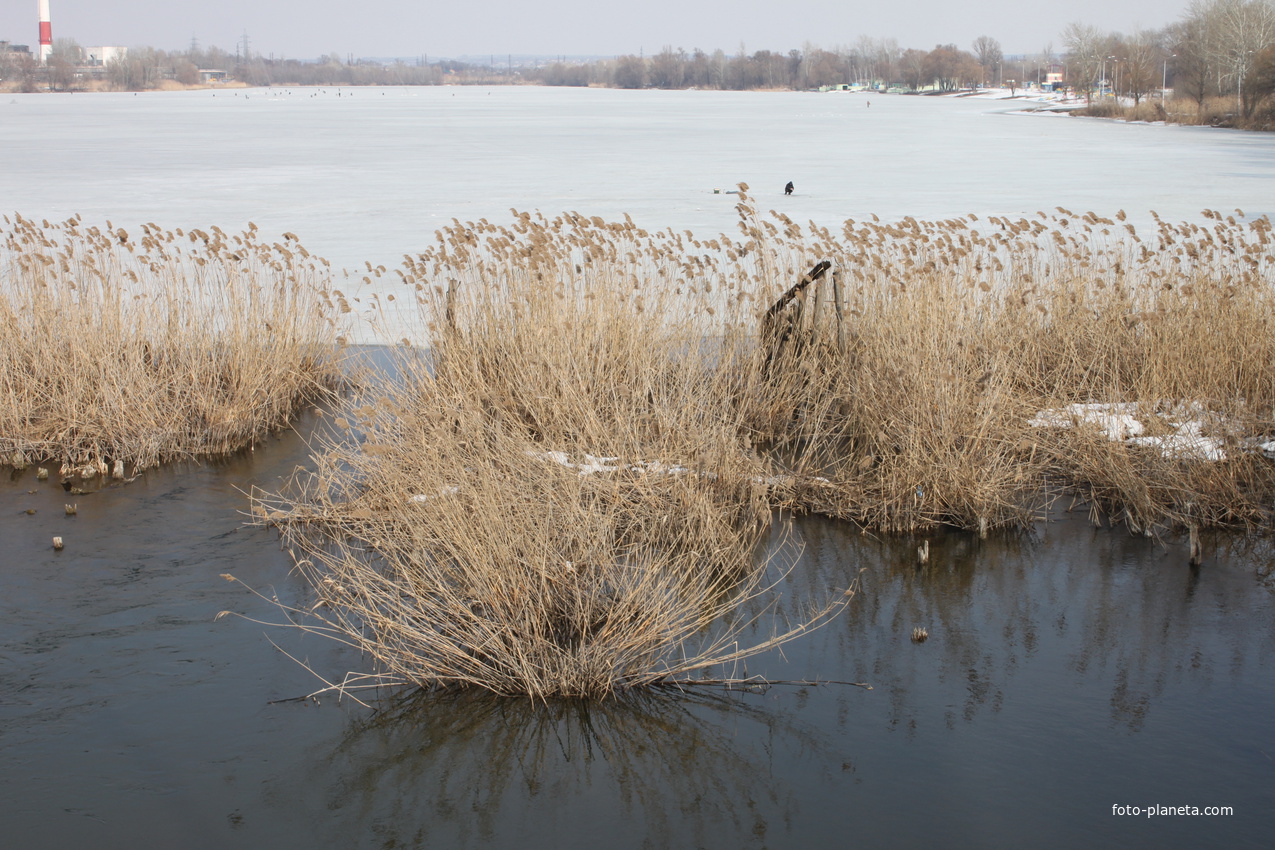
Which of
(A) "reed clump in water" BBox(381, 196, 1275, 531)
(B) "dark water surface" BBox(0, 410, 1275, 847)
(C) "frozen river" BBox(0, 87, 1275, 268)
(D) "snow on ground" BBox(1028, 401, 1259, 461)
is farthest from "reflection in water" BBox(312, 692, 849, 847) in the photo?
(C) "frozen river" BBox(0, 87, 1275, 268)

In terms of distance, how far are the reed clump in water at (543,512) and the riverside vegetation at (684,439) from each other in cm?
2

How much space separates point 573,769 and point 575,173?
66.9 feet

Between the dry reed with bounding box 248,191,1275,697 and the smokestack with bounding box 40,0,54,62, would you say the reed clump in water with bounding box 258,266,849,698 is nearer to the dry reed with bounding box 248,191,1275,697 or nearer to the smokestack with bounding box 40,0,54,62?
the dry reed with bounding box 248,191,1275,697

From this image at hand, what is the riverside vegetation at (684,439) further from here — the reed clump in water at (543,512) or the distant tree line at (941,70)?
the distant tree line at (941,70)

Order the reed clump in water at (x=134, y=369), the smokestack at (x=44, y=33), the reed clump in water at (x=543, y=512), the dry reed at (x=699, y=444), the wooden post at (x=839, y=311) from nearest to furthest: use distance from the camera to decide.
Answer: the reed clump in water at (x=543, y=512) < the dry reed at (x=699, y=444) < the reed clump in water at (x=134, y=369) < the wooden post at (x=839, y=311) < the smokestack at (x=44, y=33)

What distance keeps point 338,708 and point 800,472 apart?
10.8ft

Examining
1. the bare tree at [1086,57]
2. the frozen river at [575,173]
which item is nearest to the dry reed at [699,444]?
the frozen river at [575,173]

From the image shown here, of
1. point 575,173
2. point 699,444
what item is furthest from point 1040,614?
point 575,173

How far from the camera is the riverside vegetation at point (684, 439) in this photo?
14.9 feet

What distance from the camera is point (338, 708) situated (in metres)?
4.36

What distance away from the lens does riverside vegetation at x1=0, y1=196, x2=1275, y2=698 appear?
4535 mm

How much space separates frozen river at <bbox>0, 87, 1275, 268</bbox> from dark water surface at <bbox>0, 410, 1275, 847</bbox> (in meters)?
8.56

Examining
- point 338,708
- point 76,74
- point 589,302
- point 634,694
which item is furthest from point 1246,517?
point 76,74

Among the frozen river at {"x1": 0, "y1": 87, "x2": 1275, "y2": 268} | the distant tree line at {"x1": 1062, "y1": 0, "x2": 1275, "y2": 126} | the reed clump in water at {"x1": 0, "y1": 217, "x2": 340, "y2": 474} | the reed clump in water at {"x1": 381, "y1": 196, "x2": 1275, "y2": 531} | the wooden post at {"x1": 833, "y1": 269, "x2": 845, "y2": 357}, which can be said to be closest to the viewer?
the reed clump in water at {"x1": 381, "y1": 196, "x2": 1275, "y2": 531}
